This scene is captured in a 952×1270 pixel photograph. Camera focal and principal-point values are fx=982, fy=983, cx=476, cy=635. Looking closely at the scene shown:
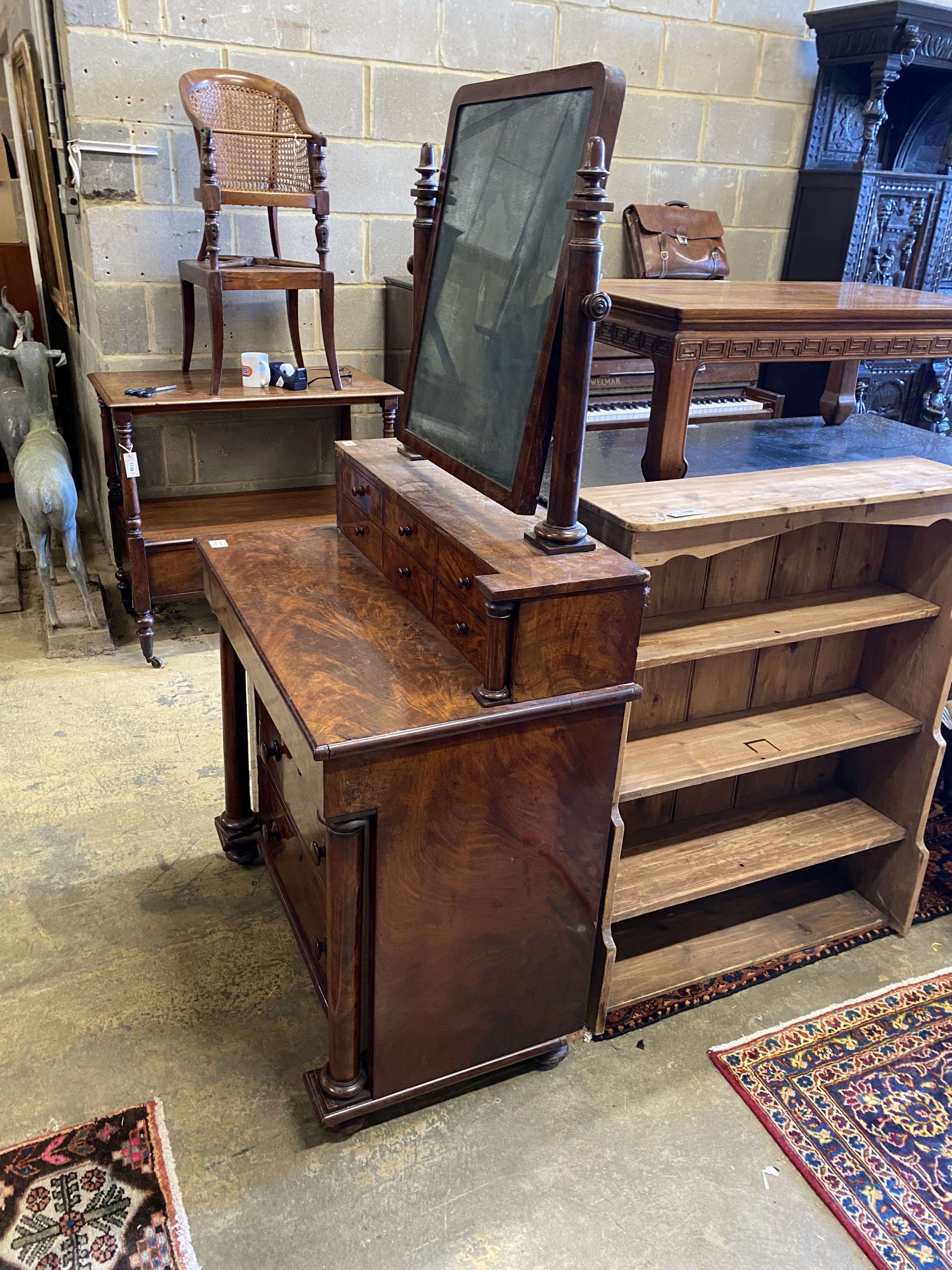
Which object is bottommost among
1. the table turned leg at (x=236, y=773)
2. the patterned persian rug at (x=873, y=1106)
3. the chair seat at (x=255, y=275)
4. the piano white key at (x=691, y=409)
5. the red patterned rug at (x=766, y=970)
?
the red patterned rug at (x=766, y=970)

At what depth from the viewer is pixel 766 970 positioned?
6.85 ft

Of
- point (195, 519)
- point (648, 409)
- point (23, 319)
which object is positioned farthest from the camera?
point (23, 319)

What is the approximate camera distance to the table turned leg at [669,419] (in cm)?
171

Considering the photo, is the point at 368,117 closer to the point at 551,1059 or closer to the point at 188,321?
the point at 188,321

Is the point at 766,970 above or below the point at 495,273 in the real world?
below

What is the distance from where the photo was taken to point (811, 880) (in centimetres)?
238

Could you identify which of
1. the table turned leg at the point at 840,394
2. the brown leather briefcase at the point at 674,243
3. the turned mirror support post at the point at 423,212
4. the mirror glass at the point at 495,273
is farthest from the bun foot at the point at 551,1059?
the brown leather briefcase at the point at 674,243

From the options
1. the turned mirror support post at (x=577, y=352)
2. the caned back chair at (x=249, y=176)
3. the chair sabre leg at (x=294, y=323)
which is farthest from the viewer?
the chair sabre leg at (x=294, y=323)

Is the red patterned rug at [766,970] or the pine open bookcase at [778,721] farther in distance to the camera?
the red patterned rug at [766,970]

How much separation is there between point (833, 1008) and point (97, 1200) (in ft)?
4.59

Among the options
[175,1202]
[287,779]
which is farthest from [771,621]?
[175,1202]

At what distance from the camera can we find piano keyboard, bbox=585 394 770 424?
336cm

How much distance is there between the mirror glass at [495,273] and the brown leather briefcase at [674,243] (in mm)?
2270

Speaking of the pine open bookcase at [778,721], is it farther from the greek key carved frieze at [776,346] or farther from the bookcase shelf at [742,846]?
the greek key carved frieze at [776,346]
